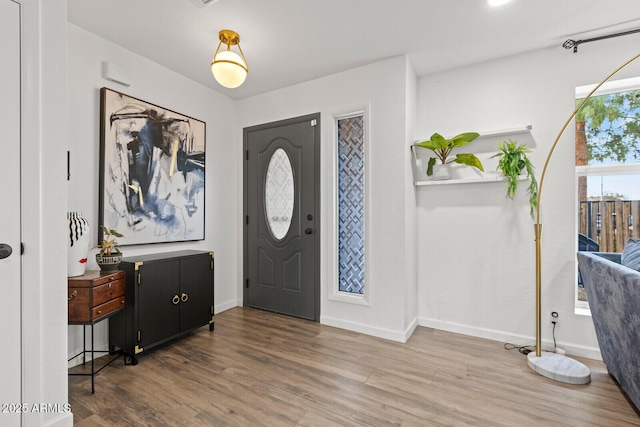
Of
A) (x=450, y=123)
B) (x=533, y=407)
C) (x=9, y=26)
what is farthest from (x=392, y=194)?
(x=9, y=26)

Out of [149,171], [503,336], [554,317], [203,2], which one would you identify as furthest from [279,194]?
[554,317]

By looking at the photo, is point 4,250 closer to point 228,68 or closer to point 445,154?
point 228,68

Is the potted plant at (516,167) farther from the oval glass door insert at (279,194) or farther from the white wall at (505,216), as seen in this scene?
the oval glass door insert at (279,194)

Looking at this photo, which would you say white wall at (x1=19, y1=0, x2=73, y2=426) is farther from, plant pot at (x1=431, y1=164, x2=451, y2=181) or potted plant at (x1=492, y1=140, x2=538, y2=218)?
potted plant at (x1=492, y1=140, x2=538, y2=218)

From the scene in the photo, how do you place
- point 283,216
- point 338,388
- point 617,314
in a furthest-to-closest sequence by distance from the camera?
point 283,216, point 338,388, point 617,314

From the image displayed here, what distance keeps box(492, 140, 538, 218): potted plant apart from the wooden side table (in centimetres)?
330

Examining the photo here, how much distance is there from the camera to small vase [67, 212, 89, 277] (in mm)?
2070

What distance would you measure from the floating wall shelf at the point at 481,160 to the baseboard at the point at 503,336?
1.40 metres

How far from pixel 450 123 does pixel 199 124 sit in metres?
2.68

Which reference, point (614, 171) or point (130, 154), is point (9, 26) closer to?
point (130, 154)

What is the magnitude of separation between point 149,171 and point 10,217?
1.49 m

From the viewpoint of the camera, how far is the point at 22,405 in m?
1.46

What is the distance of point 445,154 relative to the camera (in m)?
2.96

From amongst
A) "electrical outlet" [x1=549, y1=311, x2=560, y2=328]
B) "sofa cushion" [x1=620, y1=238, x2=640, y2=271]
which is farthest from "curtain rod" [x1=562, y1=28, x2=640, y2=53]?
"electrical outlet" [x1=549, y1=311, x2=560, y2=328]
